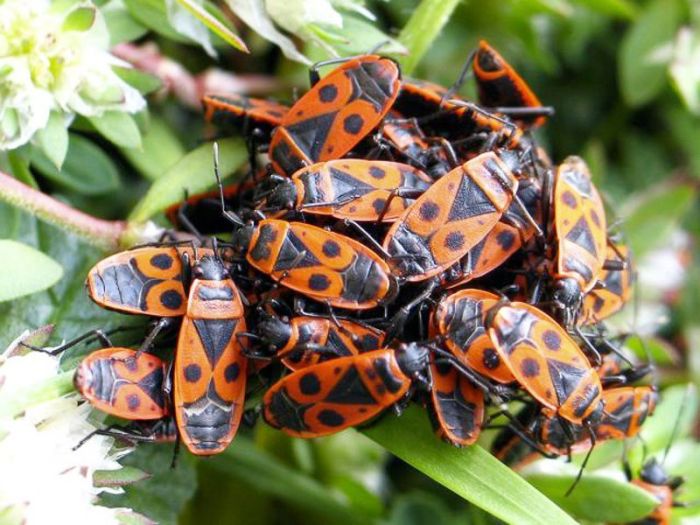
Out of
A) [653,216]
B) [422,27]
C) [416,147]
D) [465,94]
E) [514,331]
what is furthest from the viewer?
[653,216]

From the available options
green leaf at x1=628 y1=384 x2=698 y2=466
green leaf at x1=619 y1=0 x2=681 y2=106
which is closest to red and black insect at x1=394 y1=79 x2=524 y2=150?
green leaf at x1=628 y1=384 x2=698 y2=466

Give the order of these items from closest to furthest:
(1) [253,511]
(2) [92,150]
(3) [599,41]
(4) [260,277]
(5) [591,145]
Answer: (4) [260,277]
(2) [92,150]
(1) [253,511]
(5) [591,145]
(3) [599,41]

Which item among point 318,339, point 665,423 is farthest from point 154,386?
point 665,423

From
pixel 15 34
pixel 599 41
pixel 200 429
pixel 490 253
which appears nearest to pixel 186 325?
pixel 200 429

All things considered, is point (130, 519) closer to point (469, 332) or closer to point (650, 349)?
point (469, 332)

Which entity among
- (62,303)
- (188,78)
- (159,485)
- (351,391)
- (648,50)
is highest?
(648,50)

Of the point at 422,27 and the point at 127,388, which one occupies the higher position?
the point at 422,27

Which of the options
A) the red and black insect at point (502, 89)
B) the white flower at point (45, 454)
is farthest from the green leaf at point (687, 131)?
the white flower at point (45, 454)

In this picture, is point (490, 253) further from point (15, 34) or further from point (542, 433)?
point (15, 34)
